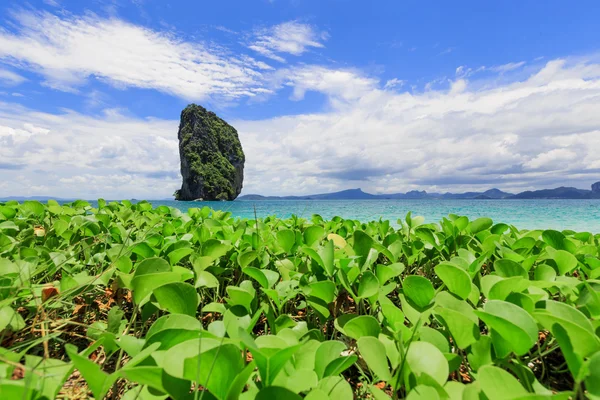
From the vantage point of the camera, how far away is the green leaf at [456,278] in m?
0.83

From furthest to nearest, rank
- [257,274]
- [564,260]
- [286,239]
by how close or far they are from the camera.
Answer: [286,239]
[564,260]
[257,274]

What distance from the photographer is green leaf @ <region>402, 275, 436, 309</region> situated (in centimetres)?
84

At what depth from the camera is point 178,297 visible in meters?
0.73

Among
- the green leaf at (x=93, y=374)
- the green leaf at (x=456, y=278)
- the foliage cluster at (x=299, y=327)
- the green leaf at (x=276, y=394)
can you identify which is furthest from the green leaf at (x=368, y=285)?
the green leaf at (x=93, y=374)

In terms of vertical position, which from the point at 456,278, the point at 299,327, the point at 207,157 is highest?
the point at 207,157

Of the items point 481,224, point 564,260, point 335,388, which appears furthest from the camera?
point 481,224

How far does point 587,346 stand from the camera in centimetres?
54

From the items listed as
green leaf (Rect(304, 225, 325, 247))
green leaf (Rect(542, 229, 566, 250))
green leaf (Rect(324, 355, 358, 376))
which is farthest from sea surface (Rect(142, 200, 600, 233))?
green leaf (Rect(542, 229, 566, 250))

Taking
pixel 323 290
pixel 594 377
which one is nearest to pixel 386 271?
pixel 323 290

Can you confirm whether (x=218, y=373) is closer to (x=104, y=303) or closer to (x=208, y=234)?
(x=104, y=303)

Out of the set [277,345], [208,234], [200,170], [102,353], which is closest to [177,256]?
[102,353]

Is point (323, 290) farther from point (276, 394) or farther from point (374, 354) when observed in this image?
point (276, 394)

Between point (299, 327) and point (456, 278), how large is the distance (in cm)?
42

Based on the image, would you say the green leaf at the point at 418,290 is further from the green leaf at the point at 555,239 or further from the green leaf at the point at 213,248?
the green leaf at the point at 555,239
